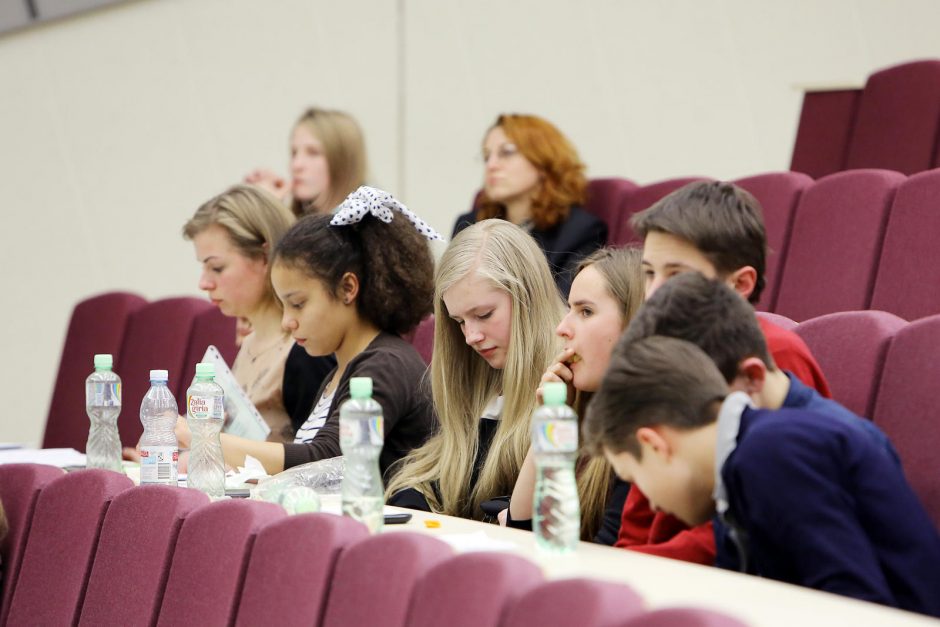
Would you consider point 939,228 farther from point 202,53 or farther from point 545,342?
point 202,53

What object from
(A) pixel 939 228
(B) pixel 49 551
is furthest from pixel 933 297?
(B) pixel 49 551

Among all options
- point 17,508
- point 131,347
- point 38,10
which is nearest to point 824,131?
point 131,347

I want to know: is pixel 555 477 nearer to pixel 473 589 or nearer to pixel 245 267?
pixel 473 589

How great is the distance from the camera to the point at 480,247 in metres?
1.72

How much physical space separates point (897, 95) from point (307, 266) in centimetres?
138

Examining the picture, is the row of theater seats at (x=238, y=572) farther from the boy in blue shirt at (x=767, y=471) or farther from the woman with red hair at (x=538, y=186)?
the woman with red hair at (x=538, y=186)

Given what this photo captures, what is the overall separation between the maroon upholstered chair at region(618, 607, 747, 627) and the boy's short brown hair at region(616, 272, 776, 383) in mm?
367

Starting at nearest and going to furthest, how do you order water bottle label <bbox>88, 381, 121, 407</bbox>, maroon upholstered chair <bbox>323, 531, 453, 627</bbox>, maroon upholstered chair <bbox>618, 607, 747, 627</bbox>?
maroon upholstered chair <bbox>618, 607, 747, 627</bbox>
maroon upholstered chair <bbox>323, 531, 453, 627</bbox>
water bottle label <bbox>88, 381, 121, 407</bbox>

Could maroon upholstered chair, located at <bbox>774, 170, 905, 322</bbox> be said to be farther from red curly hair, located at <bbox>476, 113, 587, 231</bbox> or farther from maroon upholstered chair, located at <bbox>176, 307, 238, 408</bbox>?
maroon upholstered chair, located at <bbox>176, 307, 238, 408</bbox>

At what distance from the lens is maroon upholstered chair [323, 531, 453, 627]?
1.07m

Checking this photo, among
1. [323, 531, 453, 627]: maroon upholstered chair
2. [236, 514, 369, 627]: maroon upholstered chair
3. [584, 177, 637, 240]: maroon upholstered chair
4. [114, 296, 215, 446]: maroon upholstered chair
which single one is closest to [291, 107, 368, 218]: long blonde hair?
[114, 296, 215, 446]: maroon upholstered chair

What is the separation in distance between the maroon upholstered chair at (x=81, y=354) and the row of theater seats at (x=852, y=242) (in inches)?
57.4

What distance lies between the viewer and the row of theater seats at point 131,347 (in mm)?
2656

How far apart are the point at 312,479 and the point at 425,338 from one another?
1.80ft
